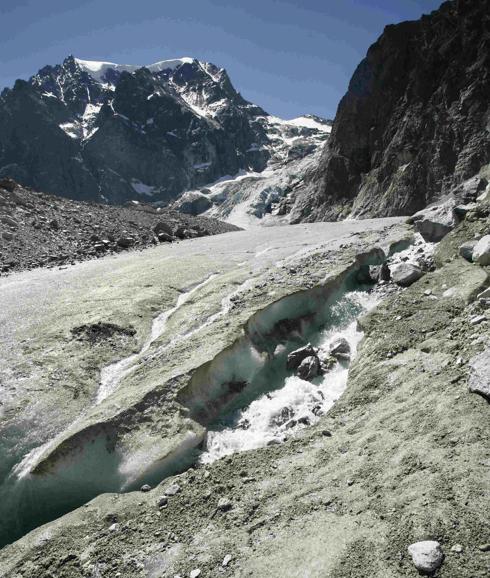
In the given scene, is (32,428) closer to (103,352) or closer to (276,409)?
(103,352)

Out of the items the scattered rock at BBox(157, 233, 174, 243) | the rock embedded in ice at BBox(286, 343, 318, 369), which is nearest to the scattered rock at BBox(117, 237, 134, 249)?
the scattered rock at BBox(157, 233, 174, 243)

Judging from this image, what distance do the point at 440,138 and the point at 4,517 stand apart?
255ft

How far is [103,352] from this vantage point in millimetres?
21016

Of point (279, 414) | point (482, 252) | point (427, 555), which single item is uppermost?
point (482, 252)

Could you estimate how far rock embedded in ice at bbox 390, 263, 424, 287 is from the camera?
24.0m

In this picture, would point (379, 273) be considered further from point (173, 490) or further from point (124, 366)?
point (173, 490)

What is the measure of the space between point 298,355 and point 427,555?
11.7m

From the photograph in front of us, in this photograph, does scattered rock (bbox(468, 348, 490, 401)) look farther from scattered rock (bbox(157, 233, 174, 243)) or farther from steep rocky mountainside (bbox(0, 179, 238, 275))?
scattered rock (bbox(157, 233, 174, 243))

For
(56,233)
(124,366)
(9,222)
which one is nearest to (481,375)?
(124,366)

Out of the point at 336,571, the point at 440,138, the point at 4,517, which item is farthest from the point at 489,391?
the point at 440,138

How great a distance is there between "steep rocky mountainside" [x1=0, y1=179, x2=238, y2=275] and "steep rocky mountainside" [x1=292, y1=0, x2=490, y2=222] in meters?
34.8

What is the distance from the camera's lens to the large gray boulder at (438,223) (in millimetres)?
29359

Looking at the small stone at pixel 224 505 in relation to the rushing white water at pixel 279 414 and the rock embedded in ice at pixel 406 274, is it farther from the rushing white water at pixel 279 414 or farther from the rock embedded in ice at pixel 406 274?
the rock embedded in ice at pixel 406 274

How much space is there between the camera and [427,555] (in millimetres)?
8203
